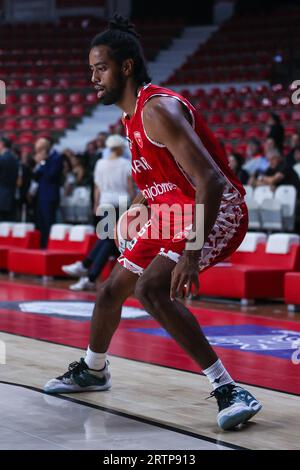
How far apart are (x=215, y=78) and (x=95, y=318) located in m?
15.5

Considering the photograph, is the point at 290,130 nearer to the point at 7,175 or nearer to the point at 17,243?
the point at 7,175

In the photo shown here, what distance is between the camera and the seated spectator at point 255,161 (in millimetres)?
11750

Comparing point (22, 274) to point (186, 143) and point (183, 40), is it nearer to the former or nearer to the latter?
point (186, 143)

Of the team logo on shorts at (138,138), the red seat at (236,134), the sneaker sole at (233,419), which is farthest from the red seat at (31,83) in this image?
the sneaker sole at (233,419)

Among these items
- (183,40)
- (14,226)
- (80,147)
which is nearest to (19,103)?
(80,147)

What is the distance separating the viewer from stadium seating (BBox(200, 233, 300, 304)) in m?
8.33

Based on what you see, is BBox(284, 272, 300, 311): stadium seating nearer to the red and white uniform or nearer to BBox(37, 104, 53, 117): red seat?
the red and white uniform

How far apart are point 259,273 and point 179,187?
4.72m

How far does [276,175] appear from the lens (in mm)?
10781

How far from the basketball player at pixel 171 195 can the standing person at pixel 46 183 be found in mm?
7217

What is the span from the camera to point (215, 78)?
19156 mm

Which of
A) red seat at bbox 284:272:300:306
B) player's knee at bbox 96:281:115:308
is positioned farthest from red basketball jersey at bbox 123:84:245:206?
red seat at bbox 284:272:300:306

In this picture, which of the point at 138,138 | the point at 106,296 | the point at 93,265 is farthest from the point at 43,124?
the point at 138,138

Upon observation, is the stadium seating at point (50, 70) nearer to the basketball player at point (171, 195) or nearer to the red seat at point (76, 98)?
the red seat at point (76, 98)
